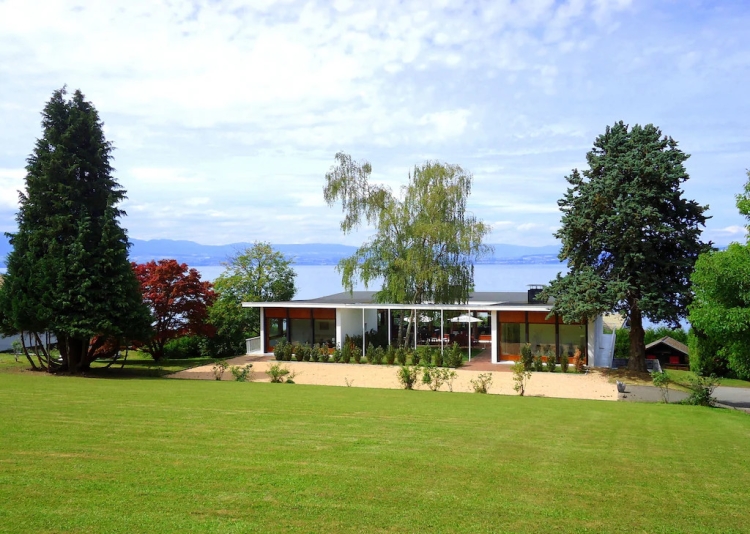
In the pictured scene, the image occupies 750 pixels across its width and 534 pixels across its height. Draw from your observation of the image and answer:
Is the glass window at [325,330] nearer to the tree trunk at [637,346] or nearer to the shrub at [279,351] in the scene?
the shrub at [279,351]

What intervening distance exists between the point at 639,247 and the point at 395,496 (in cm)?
1786

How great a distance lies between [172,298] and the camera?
2617 cm

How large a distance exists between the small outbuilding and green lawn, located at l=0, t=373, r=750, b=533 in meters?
18.5

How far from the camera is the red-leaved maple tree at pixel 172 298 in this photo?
26062 mm

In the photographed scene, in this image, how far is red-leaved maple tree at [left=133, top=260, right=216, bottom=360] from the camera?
26.1m

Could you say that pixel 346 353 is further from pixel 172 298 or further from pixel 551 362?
pixel 551 362

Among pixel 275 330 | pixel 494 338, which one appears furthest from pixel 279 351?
pixel 494 338

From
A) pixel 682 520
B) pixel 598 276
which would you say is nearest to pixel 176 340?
pixel 598 276

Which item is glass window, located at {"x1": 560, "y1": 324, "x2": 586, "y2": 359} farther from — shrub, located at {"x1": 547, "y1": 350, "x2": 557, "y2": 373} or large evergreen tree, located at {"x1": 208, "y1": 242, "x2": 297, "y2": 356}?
large evergreen tree, located at {"x1": 208, "y1": 242, "x2": 297, "y2": 356}

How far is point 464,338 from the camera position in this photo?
105ft

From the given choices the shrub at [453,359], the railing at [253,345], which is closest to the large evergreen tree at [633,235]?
the shrub at [453,359]

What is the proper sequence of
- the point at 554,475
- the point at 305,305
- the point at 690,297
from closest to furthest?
the point at 554,475, the point at 690,297, the point at 305,305

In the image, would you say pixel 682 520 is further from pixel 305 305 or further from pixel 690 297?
pixel 305 305

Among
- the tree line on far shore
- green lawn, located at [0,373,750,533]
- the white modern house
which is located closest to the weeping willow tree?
the white modern house
